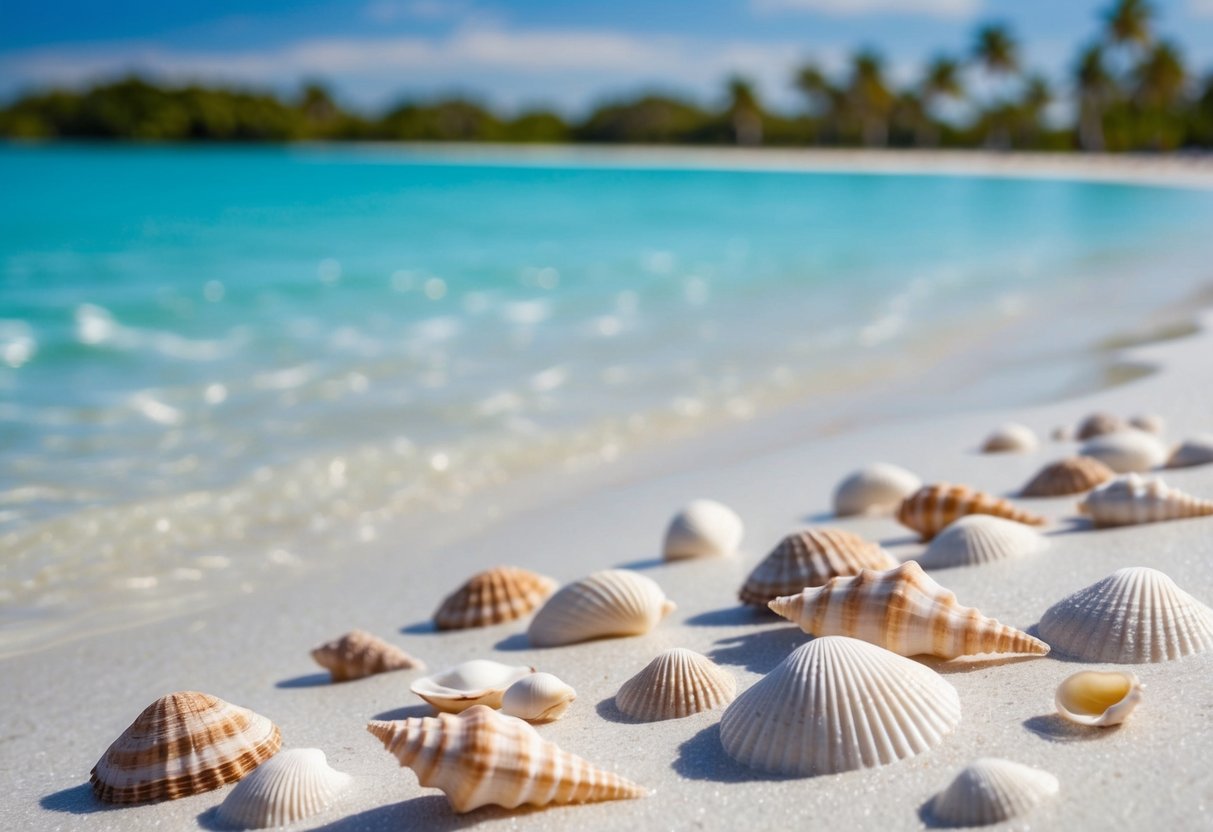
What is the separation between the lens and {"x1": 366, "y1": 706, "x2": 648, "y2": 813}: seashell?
7.75ft

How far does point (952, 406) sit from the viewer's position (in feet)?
26.0

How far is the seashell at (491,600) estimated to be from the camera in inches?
163

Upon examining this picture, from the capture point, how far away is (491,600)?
416 centimetres

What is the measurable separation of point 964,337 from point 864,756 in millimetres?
9606

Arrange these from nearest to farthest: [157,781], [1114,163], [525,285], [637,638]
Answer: [157,781] → [637,638] → [525,285] → [1114,163]

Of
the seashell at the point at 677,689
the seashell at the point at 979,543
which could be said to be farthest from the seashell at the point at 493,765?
the seashell at the point at 979,543

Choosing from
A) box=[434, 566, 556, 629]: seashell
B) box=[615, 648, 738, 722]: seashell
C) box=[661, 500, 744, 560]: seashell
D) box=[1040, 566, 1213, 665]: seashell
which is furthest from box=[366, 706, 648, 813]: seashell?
box=[661, 500, 744, 560]: seashell

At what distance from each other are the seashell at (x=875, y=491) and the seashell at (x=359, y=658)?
2286mm

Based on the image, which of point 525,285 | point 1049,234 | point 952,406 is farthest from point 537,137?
point 952,406

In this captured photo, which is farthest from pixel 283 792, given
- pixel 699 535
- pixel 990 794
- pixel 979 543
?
pixel 979 543

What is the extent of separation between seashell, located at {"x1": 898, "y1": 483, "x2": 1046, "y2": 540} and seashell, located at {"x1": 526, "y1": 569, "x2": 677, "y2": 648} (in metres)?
1.30

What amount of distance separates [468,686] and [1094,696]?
164 cm

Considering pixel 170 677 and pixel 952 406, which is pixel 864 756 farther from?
pixel 952 406

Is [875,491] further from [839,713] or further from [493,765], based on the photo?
[493,765]
